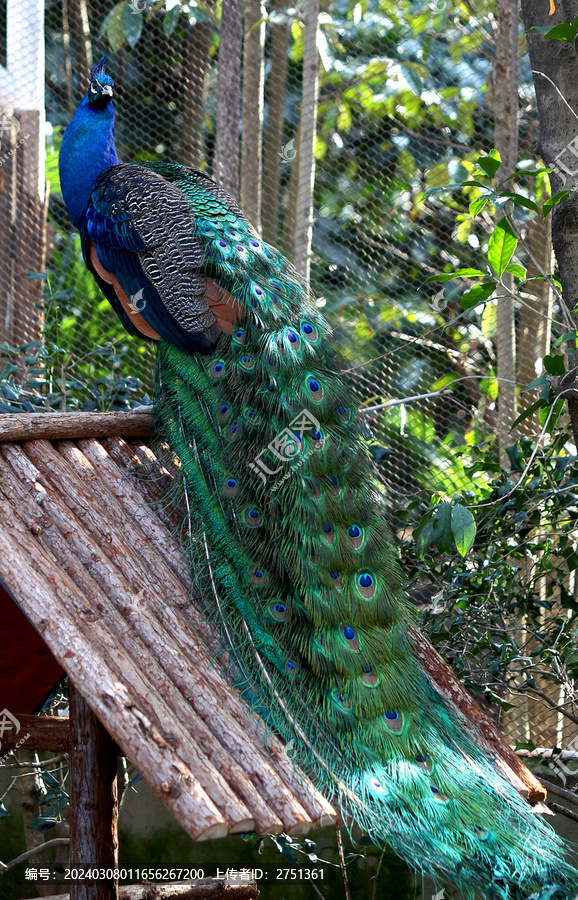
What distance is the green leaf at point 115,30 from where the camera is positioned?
15.2ft

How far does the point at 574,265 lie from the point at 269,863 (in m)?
2.68

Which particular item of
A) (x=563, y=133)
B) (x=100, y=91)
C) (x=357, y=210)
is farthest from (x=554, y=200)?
(x=357, y=210)

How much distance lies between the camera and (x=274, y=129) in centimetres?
445

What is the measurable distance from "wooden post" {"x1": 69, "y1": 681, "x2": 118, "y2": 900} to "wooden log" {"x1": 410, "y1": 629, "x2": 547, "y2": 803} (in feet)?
2.63

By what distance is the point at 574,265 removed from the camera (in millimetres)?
2184

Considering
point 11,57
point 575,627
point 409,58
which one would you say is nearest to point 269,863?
point 575,627

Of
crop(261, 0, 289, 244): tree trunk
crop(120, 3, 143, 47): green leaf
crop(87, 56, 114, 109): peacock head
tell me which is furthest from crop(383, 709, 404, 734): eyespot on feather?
crop(120, 3, 143, 47): green leaf

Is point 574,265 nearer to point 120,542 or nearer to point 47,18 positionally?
point 120,542

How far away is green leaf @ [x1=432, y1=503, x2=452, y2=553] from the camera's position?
2.21m

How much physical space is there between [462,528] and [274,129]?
3042 mm

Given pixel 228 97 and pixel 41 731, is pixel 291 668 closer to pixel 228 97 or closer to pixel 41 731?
pixel 41 731

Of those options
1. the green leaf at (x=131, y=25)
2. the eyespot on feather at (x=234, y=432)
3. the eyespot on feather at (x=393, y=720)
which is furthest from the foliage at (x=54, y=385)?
the green leaf at (x=131, y=25)

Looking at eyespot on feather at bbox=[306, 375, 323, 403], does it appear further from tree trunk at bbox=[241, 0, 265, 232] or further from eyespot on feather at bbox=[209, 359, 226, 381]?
tree trunk at bbox=[241, 0, 265, 232]

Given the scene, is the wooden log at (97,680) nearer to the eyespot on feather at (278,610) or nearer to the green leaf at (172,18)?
the eyespot on feather at (278,610)
